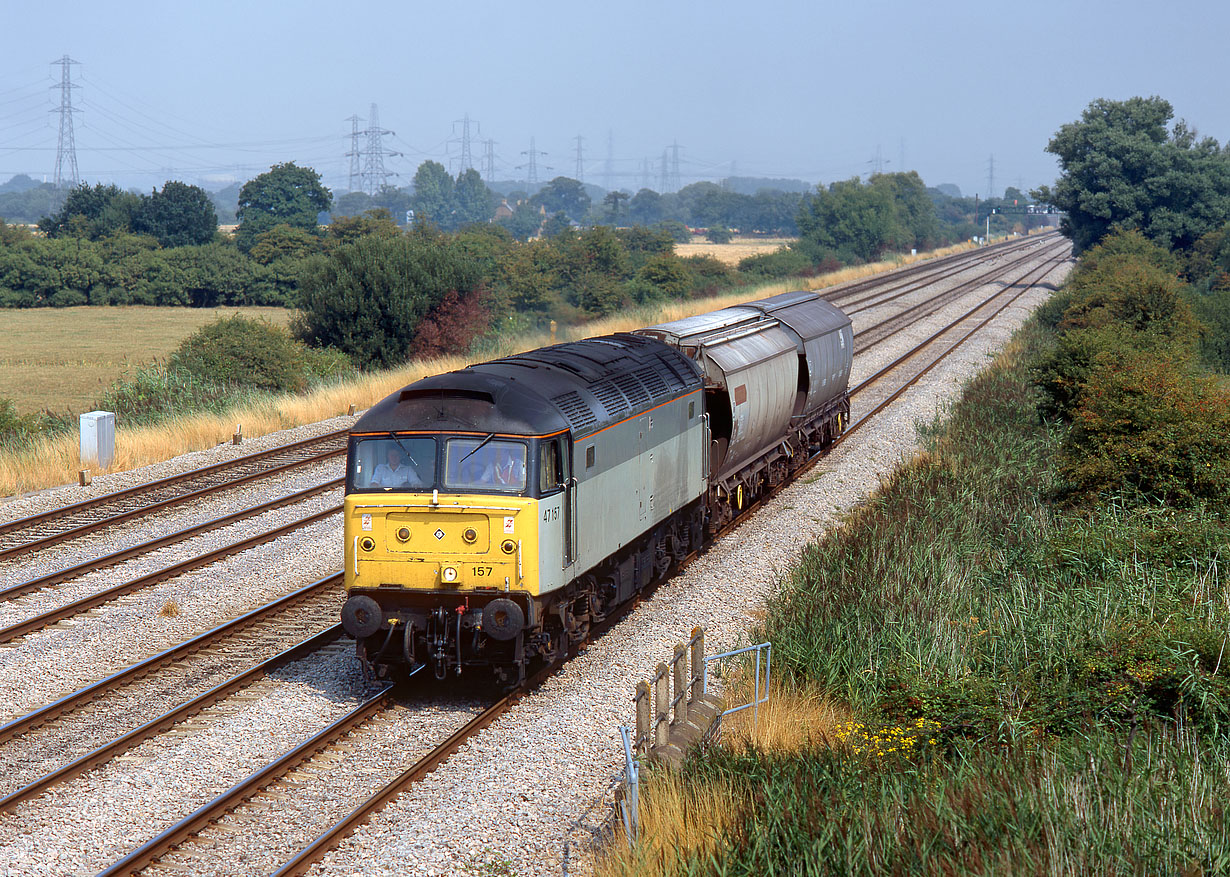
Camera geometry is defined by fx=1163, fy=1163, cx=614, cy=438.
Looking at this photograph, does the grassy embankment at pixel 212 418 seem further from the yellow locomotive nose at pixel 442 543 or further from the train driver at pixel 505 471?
the train driver at pixel 505 471

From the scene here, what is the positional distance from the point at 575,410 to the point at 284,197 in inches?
3654

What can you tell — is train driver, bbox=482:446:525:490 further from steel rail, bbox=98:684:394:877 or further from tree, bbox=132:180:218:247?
tree, bbox=132:180:218:247

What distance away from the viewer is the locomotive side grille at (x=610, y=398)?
13.4 m

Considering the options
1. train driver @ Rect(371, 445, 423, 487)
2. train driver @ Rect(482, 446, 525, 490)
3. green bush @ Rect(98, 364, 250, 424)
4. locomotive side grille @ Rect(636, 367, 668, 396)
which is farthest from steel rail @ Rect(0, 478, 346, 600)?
green bush @ Rect(98, 364, 250, 424)

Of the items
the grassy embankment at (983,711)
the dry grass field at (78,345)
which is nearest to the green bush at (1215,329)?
the grassy embankment at (983,711)

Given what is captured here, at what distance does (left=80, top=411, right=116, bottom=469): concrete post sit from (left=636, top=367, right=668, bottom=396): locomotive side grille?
42.8 ft

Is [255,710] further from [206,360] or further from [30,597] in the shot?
[206,360]

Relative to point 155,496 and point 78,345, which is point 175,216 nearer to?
point 78,345

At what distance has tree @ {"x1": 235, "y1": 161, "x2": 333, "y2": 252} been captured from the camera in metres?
97.7

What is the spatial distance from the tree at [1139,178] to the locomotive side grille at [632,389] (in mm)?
53082

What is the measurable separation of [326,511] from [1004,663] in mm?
12303

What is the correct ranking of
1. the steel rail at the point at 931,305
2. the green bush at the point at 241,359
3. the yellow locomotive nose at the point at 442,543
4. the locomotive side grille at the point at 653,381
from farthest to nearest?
the steel rail at the point at 931,305
the green bush at the point at 241,359
the locomotive side grille at the point at 653,381
the yellow locomotive nose at the point at 442,543

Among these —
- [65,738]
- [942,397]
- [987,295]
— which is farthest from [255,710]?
[987,295]

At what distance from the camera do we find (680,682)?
32.0ft
